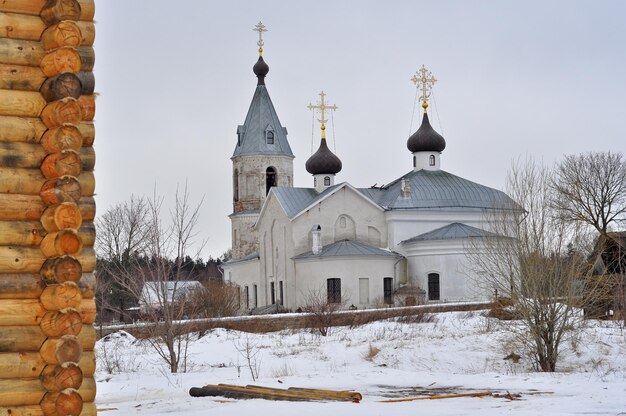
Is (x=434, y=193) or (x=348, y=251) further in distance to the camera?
(x=434, y=193)

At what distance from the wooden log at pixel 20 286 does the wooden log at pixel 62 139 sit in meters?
1.00

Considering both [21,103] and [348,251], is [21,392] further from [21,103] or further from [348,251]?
[348,251]

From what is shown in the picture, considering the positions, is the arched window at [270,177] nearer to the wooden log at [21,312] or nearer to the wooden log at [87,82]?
the wooden log at [87,82]

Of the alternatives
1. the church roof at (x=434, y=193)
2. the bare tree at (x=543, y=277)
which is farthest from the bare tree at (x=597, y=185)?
the bare tree at (x=543, y=277)

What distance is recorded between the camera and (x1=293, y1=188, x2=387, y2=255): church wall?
48125 millimetres

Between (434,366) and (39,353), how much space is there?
17036mm

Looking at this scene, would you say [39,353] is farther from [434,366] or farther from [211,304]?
[211,304]

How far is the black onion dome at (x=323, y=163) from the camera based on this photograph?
52.2 metres

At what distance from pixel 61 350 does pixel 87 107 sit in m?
2.08

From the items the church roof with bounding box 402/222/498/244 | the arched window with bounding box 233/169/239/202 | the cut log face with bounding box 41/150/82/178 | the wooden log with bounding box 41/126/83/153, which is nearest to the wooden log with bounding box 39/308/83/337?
the cut log face with bounding box 41/150/82/178

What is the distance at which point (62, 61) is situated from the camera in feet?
27.2

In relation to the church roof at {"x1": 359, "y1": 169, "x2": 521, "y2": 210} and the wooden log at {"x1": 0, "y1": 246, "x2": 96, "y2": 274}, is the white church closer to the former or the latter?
the church roof at {"x1": 359, "y1": 169, "x2": 521, "y2": 210}

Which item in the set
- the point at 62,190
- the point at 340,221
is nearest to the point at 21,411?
the point at 62,190

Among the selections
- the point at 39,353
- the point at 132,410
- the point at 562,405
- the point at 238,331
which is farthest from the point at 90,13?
the point at 238,331
